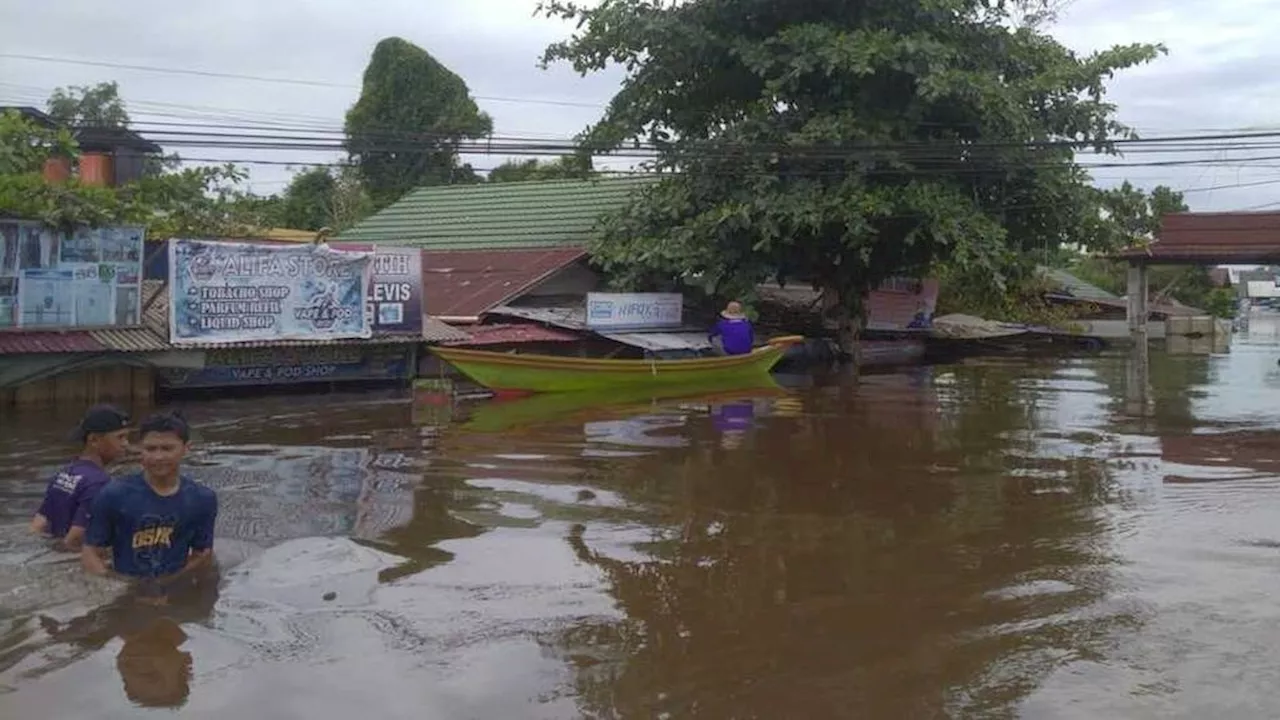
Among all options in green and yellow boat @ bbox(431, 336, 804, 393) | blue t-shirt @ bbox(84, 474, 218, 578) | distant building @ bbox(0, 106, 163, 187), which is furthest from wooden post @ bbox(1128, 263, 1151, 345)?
blue t-shirt @ bbox(84, 474, 218, 578)

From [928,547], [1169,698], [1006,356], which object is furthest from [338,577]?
[1006,356]

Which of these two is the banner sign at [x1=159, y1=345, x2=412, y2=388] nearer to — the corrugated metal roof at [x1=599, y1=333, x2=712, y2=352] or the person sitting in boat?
the corrugated metal roof at [x1=599, y1=333, x2=712, y2=352]

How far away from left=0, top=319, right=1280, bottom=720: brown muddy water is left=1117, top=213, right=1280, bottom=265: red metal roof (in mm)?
20559

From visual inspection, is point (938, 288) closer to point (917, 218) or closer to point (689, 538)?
point (917, 218)

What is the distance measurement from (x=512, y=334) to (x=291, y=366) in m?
3.99

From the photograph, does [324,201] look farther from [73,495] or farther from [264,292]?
[73,495]

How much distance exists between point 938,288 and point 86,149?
2181cm

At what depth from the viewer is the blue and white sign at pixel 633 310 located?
73.5ft

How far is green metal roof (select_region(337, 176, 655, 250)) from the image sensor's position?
2756cm

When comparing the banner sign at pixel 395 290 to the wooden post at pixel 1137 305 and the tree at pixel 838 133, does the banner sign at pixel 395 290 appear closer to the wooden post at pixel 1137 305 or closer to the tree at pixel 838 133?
the tree at pixel 838 133

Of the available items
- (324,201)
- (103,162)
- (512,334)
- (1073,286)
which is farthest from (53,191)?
(1073,286)

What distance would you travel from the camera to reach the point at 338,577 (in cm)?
739

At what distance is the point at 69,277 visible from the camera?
16.2 m

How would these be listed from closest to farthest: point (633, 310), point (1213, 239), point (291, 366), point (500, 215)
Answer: point (291, 366) < point (633, 310) < point (500, 215) < point (1213, 239)
